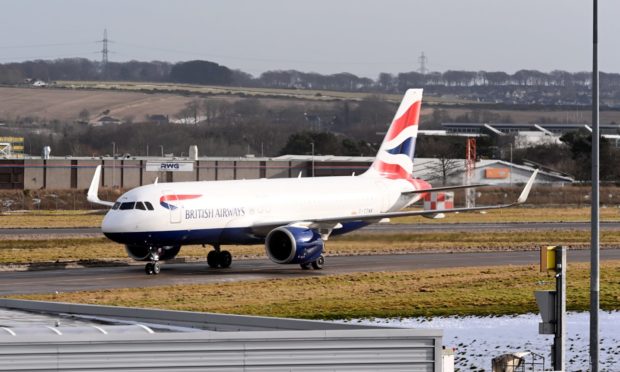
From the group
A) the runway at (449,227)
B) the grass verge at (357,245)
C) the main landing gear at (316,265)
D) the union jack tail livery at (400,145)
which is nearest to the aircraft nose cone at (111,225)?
the grass verge at (357,245)

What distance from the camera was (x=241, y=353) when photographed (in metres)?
20.1

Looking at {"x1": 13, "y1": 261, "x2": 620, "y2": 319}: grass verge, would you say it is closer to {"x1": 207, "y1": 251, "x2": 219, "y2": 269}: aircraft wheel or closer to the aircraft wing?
the aircraft wing

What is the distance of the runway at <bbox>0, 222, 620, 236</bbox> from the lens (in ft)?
242

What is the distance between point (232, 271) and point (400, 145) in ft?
45.8

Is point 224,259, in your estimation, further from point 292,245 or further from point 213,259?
point 292,245

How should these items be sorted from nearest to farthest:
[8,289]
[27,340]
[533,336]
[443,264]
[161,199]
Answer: [27,340] < [533,336] < [8,289] < [161,199] < [443,264]

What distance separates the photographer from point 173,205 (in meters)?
49.8

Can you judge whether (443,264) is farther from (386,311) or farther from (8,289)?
(8,289)

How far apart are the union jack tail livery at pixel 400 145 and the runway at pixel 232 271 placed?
408 centimetres

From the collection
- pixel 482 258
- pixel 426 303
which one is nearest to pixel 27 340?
pixel 426 303

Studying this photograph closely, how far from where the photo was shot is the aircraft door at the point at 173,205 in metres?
49.8

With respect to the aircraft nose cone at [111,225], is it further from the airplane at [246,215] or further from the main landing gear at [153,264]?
the main landing gear at [153,264]

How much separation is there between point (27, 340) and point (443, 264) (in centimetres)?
3771

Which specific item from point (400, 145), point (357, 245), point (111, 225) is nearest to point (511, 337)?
point (111, 225)
